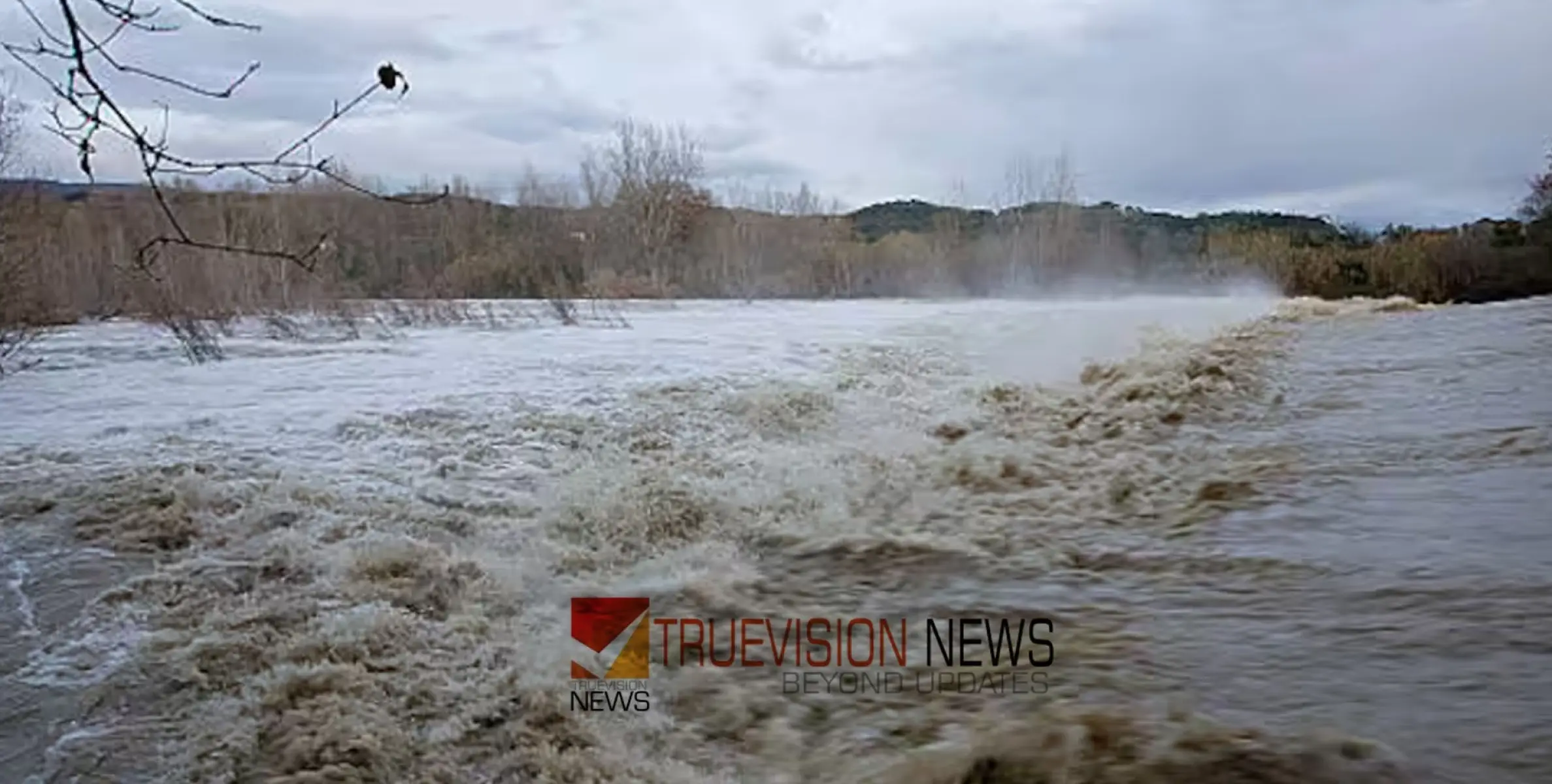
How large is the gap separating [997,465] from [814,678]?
3373 millimetres

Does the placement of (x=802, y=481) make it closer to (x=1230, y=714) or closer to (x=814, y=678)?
(x=814, y=678)

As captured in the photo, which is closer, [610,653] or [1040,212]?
[610,653]

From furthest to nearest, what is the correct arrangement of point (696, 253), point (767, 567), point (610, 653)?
1. point (696, 253)
2. point (767, 567)
3. point (610, 653)

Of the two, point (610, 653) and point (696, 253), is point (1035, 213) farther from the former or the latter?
point (610, 653)

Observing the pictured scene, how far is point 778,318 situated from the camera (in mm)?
21391

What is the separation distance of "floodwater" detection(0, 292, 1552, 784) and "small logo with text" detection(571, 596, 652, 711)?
62 millimetres

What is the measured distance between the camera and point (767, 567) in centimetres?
471

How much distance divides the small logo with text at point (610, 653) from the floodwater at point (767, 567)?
0.06 m

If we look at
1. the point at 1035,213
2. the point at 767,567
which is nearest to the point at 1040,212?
the point at 1035,213

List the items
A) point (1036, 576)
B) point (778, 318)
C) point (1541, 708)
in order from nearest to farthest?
point (1541, 708) < point (1036, 576) < point (778, 318)

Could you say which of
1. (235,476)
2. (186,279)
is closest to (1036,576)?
(235,476)

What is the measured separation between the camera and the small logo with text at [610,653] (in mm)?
3215

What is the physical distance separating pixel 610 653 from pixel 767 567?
3.96 ft

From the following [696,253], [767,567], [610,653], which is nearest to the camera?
[610,653]
